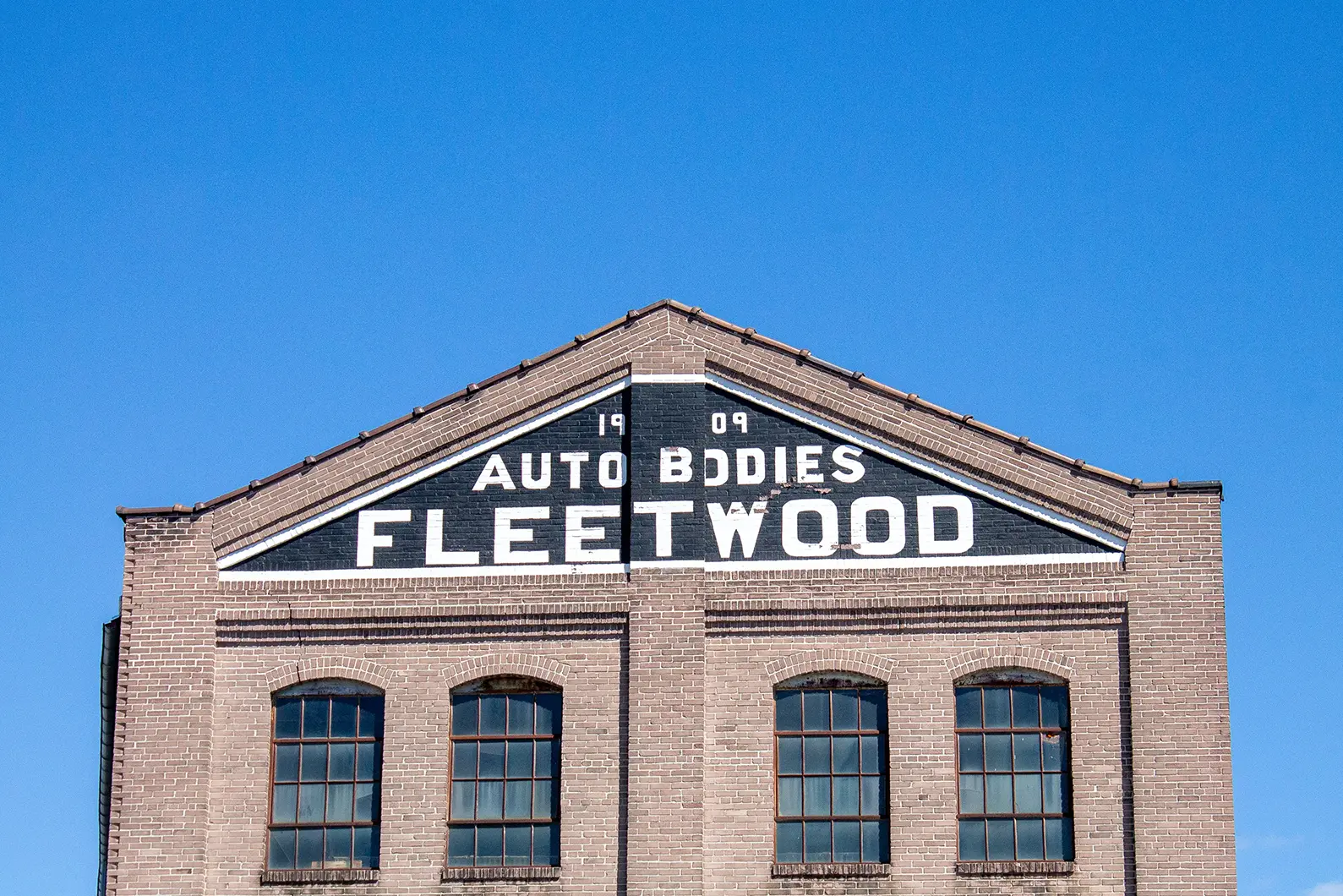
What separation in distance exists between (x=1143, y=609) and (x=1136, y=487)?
1.47 metres

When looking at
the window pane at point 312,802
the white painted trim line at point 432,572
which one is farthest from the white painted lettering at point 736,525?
the window pane at point 312,802

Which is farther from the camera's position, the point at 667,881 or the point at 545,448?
the point at 545,448

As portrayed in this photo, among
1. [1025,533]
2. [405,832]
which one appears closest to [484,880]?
[405,832]

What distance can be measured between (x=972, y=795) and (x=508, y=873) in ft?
18.1

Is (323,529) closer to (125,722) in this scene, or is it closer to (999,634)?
(125,722)

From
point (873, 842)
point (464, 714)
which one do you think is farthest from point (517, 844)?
point (873, 842)

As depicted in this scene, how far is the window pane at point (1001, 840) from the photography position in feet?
77.2

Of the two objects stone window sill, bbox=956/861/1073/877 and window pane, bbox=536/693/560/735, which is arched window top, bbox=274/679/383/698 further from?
stone window sill, bbox=956/861/1073/877

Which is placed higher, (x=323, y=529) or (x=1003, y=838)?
(x=323, y=529)

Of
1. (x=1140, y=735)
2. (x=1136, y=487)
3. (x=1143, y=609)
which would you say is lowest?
(x=1140, y=735)

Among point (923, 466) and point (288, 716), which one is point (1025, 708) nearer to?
point (923, 466)

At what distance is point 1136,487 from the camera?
24297 mm

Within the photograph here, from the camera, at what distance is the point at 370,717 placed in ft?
80.6

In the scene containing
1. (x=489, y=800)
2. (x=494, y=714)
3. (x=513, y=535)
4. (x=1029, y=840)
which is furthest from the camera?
(x=513, y=535)
